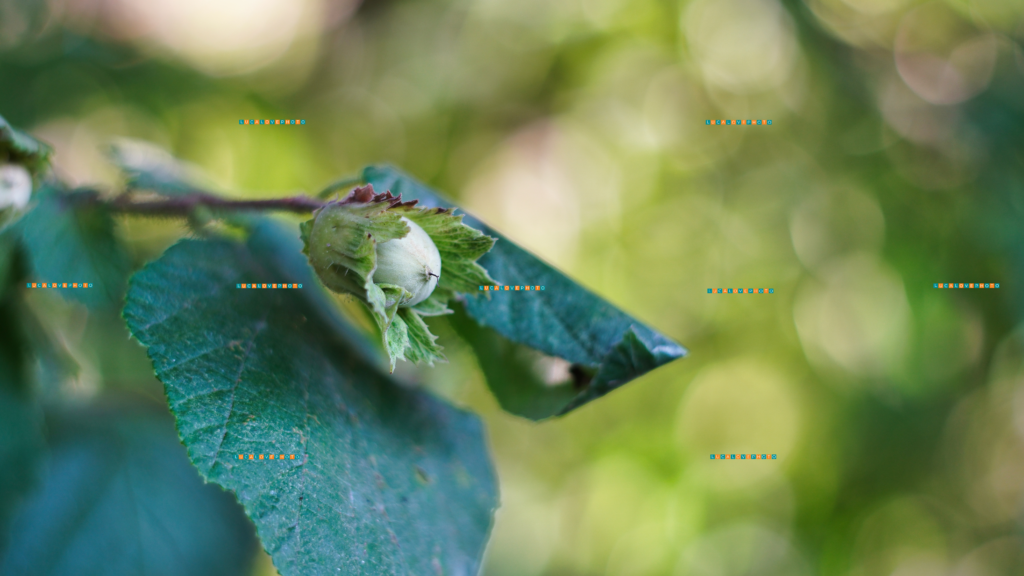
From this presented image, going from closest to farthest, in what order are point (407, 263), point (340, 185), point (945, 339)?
1. point (407, 263)
2. point (340, 185)
3. point (945, 339)

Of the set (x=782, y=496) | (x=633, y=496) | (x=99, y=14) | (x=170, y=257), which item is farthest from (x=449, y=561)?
(x=99, y=14)

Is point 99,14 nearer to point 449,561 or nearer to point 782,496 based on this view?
point 449,561

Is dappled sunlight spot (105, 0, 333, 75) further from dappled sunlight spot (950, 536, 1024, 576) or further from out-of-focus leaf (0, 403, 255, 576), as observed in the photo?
dappled sunlight spot (950, 536, 1024, 576)

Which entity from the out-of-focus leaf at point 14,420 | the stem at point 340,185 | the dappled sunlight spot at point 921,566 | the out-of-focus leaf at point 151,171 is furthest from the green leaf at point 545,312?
the dappled sunlight spot at point 921,566

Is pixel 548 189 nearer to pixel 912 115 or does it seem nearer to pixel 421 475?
pixel 912 115

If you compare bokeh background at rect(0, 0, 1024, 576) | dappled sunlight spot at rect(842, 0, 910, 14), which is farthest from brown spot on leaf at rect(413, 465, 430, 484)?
dappled sunlight spot at rect(842, 0, 910, 14)

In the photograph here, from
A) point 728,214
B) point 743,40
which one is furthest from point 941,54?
point 728,214

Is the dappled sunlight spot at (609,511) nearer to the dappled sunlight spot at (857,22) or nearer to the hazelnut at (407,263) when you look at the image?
the dappled sunlight spot at (857,22)
